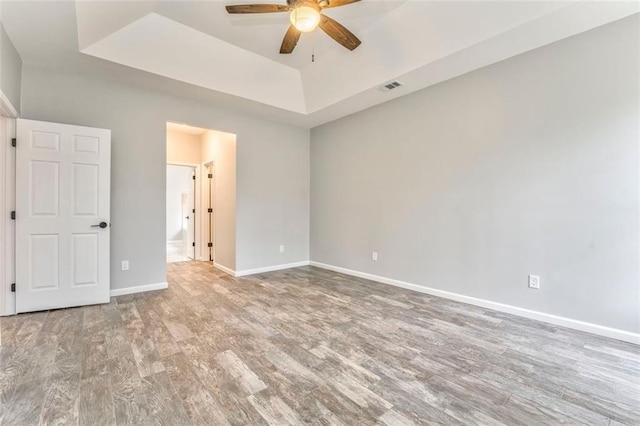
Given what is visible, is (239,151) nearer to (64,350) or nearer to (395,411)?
(64,350)

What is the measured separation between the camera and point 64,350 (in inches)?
87.4

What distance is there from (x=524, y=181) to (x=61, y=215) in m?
5.06

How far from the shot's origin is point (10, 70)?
2719mm

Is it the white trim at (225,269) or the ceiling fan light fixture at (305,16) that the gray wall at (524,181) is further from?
the white trim at (225,269)

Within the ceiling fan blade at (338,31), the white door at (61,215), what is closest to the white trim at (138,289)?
the white door at (61,215)

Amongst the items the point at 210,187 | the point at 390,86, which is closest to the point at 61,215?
the point at 210,187

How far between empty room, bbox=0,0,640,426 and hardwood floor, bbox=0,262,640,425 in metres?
0.02

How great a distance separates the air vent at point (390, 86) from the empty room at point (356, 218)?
7 centimetres

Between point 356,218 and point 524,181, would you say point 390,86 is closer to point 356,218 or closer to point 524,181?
point 524,181

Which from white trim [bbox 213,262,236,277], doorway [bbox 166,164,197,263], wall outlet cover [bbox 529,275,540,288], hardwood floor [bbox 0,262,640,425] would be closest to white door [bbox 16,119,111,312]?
hardwood floor [bbox 0,262,640,425]

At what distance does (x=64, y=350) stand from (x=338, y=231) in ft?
12.5

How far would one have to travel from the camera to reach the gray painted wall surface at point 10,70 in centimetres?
251

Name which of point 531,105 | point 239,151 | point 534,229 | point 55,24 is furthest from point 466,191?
point 55,24

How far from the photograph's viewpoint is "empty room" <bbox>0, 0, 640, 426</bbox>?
181 cm
